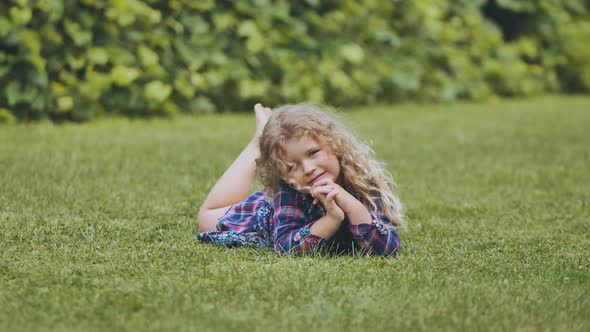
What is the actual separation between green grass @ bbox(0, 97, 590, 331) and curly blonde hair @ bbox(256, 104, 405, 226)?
8.3 inches

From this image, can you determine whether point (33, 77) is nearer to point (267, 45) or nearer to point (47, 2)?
point (47, 2)

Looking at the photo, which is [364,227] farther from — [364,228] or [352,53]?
[352,53]

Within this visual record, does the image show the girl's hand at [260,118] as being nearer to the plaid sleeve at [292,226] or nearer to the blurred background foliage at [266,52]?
the plaid sleeve at [292,226]

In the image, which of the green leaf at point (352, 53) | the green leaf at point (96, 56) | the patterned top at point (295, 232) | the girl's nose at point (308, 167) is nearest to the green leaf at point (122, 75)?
the green leaf at point (96, 56)

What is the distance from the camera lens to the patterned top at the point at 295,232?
2.88 m

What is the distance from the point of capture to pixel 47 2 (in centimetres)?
560

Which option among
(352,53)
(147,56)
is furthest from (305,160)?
(352,53)

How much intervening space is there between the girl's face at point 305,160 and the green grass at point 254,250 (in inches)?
10.9

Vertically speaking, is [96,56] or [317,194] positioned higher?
[317,194]

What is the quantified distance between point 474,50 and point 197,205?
508 cm

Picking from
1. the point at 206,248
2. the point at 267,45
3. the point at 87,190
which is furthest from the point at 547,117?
the point at 206,248

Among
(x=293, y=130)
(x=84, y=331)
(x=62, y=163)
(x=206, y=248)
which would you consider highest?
(x=293, y=130)

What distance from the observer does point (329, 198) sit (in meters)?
2.76

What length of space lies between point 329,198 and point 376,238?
24cm
